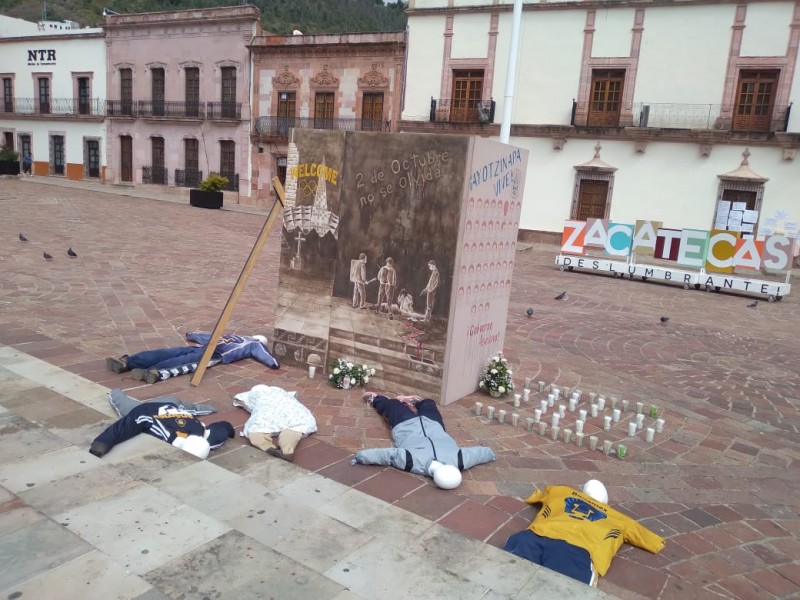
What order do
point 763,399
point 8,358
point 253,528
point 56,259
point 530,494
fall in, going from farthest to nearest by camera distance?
point 56,259, point 763,399, point 8,358, point 530,494, point 253,528

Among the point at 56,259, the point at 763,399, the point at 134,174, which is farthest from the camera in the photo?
the point at 134,174

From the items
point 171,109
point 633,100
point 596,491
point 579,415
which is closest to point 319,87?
point 171,109

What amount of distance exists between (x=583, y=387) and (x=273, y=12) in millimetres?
65534

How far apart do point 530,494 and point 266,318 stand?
4812mm

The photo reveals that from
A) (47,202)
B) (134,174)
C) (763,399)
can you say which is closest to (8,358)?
(763,399)

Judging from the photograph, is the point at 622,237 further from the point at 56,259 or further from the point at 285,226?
the point at 56,259

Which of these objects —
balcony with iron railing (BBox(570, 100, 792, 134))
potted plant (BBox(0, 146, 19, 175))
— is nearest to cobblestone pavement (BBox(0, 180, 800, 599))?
balcony with iron railing (BBox(570, 100, 792, 134))

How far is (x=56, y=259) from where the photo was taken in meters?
10.9

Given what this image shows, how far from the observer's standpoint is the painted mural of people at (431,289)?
17.1 feet

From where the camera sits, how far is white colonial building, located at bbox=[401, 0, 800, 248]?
18.5 meters

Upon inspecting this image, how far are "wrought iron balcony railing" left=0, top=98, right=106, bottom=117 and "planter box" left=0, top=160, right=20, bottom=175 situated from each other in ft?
13.2

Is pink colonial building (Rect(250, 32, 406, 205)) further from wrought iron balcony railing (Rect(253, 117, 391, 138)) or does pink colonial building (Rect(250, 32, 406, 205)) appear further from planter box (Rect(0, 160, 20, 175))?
planter box (Rect(0, 160, 20, 175))

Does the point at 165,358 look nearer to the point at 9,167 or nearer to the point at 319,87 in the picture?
the point at 319,87

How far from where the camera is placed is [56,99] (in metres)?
32.8
